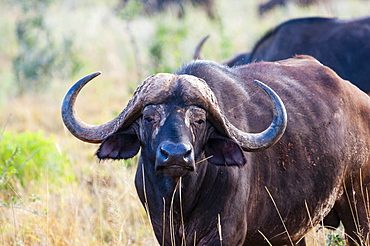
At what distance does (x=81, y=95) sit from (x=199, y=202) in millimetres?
8915

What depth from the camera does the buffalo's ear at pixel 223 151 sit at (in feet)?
12.2

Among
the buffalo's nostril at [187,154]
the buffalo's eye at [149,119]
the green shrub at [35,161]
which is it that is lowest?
the green shrub at [35,161]

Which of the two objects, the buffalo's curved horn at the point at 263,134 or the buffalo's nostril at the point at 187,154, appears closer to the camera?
the buffalo's nostril at the point at 187,154

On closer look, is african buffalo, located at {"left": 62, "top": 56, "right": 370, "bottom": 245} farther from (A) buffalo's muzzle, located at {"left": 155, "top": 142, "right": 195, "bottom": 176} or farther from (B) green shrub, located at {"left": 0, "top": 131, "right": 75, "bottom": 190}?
(B) green shrub, located at {"left": 0, "top": 131, "right": 75, "bottom": 190}

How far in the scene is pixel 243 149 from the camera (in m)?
3.73

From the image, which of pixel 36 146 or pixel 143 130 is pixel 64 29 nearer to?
pixel 36 146

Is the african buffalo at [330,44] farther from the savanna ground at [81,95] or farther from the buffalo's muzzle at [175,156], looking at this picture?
the buffalo's muzzle at [175,156]

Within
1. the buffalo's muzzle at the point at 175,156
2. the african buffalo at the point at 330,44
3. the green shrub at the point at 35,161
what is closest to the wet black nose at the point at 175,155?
the buffalo's muzzle at the point at 175,156

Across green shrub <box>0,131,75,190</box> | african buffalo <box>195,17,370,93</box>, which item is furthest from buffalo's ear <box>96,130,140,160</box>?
african buffalo <box>195,17,370,93</box>

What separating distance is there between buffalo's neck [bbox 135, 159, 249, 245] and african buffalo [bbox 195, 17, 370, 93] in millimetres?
3979

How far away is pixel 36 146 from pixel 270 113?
139 inches

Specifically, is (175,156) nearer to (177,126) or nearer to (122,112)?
(177,126)

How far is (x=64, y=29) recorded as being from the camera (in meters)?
18.0

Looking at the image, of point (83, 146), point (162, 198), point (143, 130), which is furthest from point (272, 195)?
point (83, 146)
